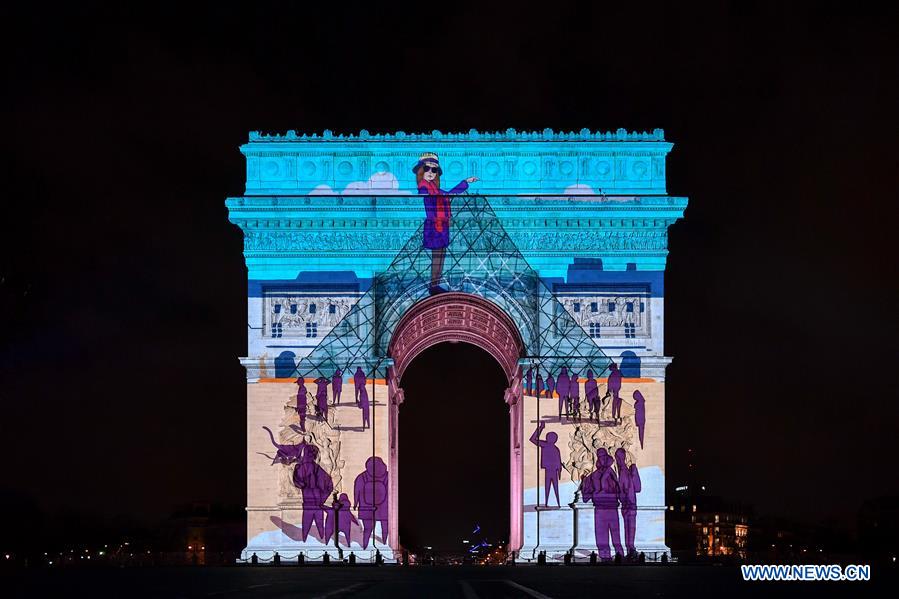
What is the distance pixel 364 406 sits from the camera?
175ft

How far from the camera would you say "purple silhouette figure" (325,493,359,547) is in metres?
52.4

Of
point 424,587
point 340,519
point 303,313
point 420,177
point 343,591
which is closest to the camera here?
point 343,591

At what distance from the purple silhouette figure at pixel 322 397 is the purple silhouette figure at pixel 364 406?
1.15m

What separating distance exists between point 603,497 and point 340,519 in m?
8.86

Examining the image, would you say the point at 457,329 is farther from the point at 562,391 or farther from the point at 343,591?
the point at 343,591

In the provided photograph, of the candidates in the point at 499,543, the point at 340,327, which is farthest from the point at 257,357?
the point at 499,543

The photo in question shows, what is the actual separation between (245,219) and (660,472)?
16692mm

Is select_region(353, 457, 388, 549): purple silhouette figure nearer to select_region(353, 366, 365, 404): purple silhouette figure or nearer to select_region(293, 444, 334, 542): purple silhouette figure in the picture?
select_region(293, 444, 334, 542): purple silhouette figure

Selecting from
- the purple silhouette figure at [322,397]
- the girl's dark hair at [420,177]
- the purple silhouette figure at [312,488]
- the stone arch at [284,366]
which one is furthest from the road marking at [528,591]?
the girl's dark hair at [420,177]

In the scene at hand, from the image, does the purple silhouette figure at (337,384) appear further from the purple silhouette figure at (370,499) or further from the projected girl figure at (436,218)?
the projected girl figure at (436,218)

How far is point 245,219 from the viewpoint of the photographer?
54344 mm

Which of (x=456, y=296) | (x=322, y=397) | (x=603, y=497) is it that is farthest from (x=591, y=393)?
(x=322, y=397)

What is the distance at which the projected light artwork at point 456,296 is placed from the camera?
5275 centimetres

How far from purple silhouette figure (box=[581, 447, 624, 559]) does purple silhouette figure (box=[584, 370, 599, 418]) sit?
1356 mm
